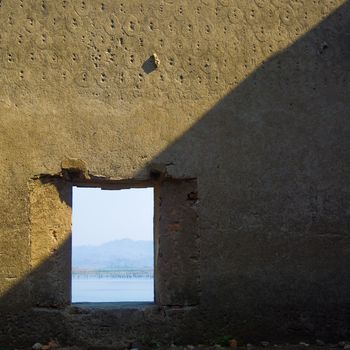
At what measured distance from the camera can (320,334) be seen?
694cm

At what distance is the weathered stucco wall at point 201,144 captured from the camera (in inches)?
268

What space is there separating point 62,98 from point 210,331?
260 cm

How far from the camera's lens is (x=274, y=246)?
6.99 metres

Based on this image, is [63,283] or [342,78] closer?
[63,283]

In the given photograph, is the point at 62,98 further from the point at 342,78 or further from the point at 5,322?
the point at 342,78

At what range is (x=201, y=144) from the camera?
7.03 metres

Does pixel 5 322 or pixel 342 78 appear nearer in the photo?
pixel 5 322

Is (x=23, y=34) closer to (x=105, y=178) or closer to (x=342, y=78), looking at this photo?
(x=105, y=178)

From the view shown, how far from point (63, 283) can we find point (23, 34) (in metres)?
2.41

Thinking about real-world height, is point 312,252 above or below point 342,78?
below

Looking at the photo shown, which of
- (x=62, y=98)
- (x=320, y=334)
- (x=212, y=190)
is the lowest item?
(x=320, y=334)

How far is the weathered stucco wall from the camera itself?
681 cm

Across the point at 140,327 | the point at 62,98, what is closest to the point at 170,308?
the point at 140,327

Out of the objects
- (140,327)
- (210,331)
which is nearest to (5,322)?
(140,327)
